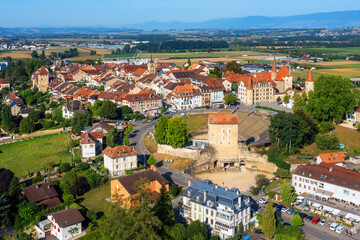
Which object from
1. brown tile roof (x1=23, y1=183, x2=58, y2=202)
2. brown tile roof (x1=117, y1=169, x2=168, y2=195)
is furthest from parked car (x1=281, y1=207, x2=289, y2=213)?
brown tile roof (x1=23, y1=183, x2=58, y2=202)

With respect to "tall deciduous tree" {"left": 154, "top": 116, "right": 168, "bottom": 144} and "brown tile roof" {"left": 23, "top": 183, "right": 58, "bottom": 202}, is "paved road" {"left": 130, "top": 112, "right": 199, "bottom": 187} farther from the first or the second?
"brown tile roof" {"left": 23, "top": 183, "right": 58, "bottom": 202}

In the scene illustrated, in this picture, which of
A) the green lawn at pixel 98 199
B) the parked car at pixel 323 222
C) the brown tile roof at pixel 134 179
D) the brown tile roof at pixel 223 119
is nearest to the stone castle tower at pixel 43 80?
the brown tile roof at pixel 223 119

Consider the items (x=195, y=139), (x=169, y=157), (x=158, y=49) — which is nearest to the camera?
(x=169, y=157)

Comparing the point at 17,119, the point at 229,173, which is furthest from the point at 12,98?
the point at 229,173

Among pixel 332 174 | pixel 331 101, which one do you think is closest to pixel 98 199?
pixel 332 174

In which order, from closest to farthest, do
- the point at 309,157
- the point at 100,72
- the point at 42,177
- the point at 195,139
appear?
the point at 42,177, the point at 309,157, the point at 195,139, the point at 100,72

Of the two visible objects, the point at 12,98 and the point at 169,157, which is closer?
the point at 169,157

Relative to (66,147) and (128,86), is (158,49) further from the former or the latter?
(66,147)
